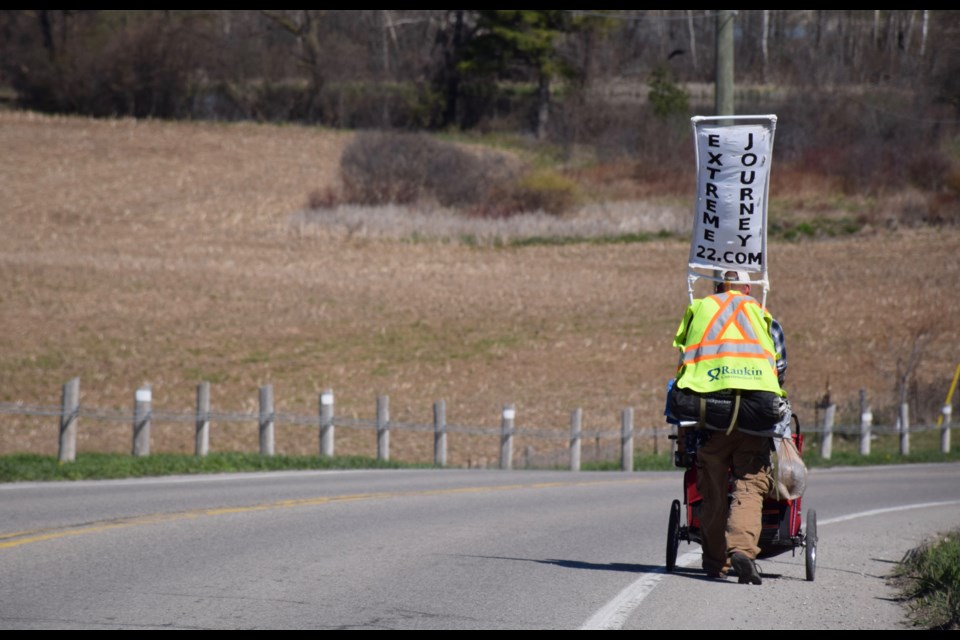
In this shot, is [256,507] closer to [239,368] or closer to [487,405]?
[487,405]

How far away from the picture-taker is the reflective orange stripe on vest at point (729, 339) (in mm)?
8492

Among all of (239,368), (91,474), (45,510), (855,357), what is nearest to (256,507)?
(45,510)

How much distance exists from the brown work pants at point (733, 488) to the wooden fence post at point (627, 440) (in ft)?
50.0

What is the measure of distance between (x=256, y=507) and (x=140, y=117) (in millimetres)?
73203

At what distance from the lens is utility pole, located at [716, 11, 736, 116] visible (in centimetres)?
1959

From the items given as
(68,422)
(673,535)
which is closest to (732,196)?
(673,535)

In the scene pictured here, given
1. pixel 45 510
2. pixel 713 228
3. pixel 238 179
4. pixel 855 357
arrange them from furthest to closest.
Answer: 1. pixel 238 179
2. pixel 855 357
3. pixel 45 510
4. pixel 713 228

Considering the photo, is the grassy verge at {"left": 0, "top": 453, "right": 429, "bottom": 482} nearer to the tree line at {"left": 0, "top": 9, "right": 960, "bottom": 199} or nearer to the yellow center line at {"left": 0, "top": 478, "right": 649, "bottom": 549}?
the yellow center line at {"left": 0, "top": 478, "right": 649, "bottom": 549}

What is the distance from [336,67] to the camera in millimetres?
87688

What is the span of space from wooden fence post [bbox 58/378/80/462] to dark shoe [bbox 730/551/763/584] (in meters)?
12.3

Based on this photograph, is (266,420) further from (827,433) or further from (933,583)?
(933,583)

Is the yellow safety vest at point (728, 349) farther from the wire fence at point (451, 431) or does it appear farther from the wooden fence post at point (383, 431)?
the wooden fence post at point (383, 431)

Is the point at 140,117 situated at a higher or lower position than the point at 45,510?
higher

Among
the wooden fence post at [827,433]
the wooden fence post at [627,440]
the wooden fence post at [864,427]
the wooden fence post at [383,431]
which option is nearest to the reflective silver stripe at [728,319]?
the wooden fence post at [383,431]
